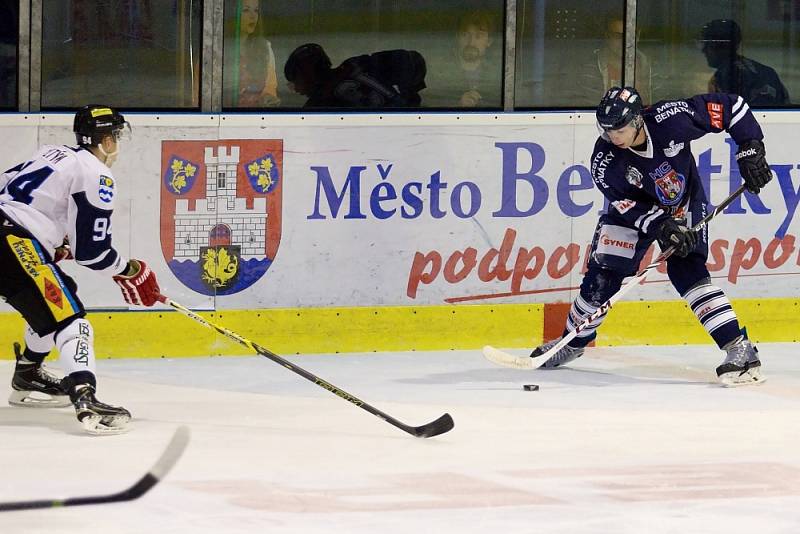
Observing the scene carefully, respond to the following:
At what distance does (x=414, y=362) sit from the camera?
6.18 m

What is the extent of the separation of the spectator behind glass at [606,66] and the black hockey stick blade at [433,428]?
2.30 m

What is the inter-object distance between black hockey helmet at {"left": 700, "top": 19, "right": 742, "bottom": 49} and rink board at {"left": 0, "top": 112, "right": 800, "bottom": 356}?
0.36 metres

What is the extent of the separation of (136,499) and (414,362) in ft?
8.43

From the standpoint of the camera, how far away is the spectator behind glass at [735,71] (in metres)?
6.69

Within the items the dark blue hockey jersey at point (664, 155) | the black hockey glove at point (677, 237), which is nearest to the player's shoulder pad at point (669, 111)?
the dark blue hockey jersey at point (664, 155)

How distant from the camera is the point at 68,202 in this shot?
4.69 m

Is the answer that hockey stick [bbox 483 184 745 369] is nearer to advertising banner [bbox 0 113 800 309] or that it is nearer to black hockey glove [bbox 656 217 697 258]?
black hockey glove [bbox 656 217 697 258]

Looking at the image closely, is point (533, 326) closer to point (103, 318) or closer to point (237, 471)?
point (103, 318)

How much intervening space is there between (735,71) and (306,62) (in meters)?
1.85

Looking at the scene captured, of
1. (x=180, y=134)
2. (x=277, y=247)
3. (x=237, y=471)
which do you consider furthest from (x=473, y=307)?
(x=237, y=471)

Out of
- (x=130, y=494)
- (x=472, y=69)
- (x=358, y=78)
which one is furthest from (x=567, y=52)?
(x=130, y=494)

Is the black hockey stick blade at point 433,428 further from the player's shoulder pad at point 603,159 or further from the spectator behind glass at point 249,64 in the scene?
the spectator behind glass at point 249,64

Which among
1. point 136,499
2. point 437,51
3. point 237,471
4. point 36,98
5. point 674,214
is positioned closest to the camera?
point 136,499

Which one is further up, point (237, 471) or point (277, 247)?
point (277, 247)
